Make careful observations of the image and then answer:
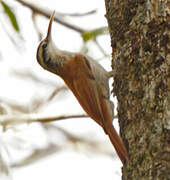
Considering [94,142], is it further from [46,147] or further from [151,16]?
[151,16]

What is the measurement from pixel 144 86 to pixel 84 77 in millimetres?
1500

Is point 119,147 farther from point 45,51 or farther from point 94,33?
point 94,33

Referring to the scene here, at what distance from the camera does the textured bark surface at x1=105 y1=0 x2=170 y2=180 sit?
240cm

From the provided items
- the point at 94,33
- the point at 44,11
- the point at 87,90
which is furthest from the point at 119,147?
the point at 44,11

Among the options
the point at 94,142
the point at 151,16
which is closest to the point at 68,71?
the point at 151,16

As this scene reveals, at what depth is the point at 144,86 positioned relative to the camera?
2602mm

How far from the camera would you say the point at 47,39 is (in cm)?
446

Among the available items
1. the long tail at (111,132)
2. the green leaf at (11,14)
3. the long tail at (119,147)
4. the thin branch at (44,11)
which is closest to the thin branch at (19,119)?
the long tail at (111,132)

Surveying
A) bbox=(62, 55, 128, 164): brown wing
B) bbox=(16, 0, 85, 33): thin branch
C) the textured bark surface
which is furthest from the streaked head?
the textured bark surface

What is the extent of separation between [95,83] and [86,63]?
252 mm


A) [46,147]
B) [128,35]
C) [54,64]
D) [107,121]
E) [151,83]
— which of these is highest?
[128,35]

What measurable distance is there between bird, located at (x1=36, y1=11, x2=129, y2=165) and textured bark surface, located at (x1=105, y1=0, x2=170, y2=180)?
0.63 m

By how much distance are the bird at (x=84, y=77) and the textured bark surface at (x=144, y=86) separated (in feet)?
2.06

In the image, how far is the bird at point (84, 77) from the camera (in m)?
3.67
